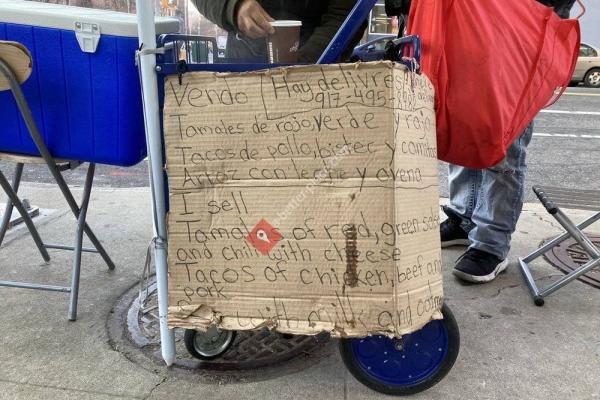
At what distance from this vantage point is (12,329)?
7.94ft

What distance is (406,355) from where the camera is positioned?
1.98 m

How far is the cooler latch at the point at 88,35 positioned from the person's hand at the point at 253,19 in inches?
21.2

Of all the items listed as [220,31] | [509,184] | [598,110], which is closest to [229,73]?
[220,31]

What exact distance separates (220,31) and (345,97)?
0.85m

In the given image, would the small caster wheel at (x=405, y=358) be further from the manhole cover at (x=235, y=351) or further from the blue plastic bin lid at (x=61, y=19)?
the blue plastic bin lid at (x=61, y=19)

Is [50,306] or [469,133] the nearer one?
[469,133]

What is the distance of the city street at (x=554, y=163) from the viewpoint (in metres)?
5.52

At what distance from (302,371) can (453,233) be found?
1.69 metres

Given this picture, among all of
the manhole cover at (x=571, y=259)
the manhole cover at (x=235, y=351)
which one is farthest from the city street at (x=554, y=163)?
the manhole cover at (x=235, y=351)

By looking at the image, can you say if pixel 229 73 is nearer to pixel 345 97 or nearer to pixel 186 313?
pixel 345 97

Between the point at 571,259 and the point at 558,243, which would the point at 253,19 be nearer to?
the point at 558,243

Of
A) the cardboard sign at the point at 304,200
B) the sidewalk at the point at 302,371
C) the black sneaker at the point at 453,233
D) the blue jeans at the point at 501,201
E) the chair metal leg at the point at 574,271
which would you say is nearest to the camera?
the cardboard sign at the point at 304,200

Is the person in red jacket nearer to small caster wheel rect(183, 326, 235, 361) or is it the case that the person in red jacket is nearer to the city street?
small caster wheel rect(183, 326, 235, 361)

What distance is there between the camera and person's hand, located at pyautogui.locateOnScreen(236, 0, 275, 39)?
1959 millimetres
